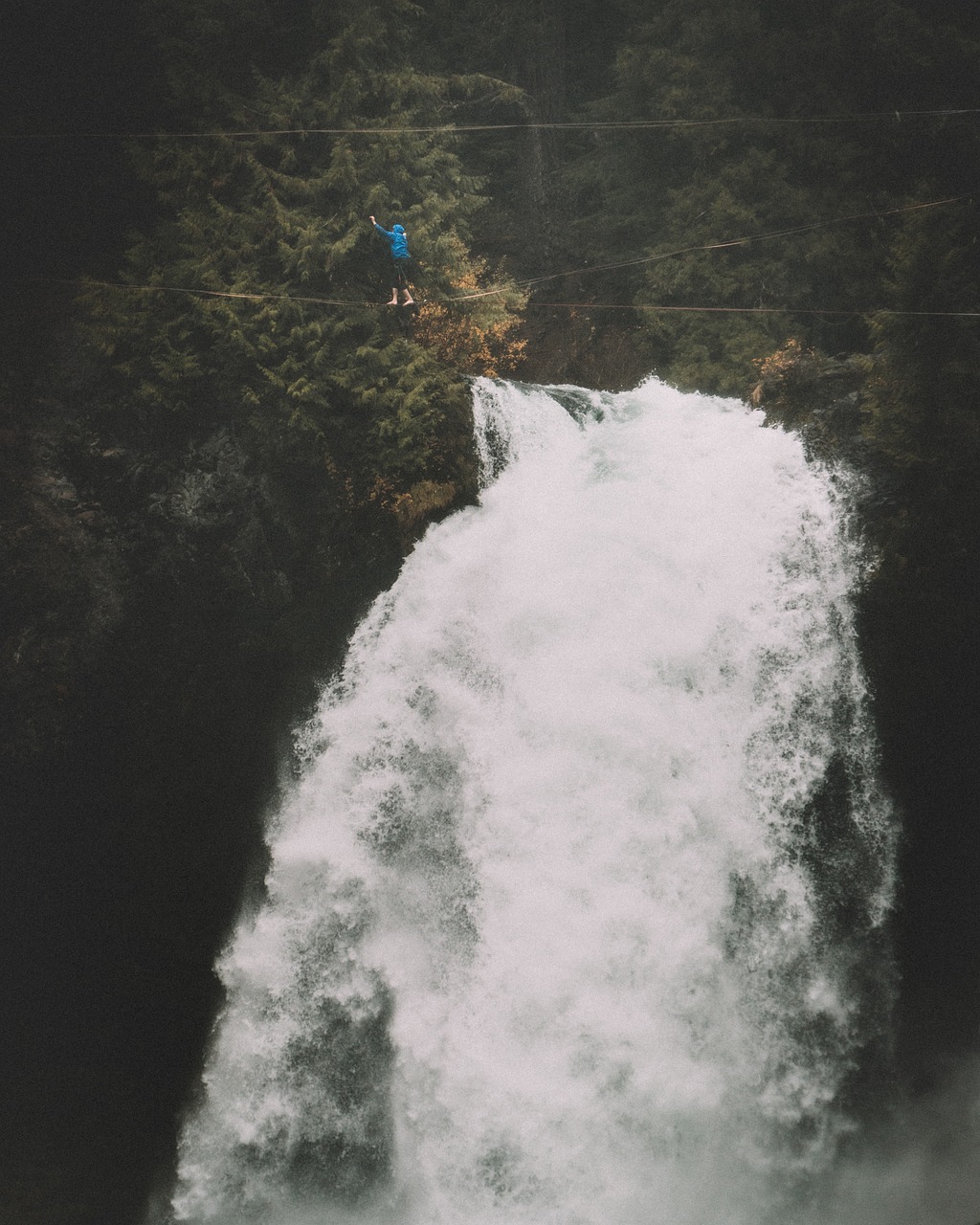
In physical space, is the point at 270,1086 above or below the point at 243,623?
below

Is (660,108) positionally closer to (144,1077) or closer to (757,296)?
(757,296)

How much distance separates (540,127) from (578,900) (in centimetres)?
1265

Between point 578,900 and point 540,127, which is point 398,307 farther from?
point 578,900

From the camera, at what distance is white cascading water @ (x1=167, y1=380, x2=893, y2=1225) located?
652 centimetres

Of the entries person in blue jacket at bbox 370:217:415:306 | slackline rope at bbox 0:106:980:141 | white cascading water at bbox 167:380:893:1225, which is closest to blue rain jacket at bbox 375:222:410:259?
person in blue jacket at bbox 370:217:415:306

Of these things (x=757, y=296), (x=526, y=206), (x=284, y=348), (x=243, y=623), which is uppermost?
(x=526, y=206)

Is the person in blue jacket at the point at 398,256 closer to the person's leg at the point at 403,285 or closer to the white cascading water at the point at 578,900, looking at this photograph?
the person's leg at the point at 403,285

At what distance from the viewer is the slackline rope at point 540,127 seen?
8.46 m

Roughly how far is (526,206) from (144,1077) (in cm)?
1376

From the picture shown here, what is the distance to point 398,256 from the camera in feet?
28.7

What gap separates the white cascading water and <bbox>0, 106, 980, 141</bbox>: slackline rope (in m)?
5.20

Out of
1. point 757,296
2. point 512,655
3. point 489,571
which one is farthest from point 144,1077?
point 757,296

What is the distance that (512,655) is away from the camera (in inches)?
300

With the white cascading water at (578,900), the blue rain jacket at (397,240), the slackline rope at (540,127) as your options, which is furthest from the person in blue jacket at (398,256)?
the white cascading water at (578,900)
